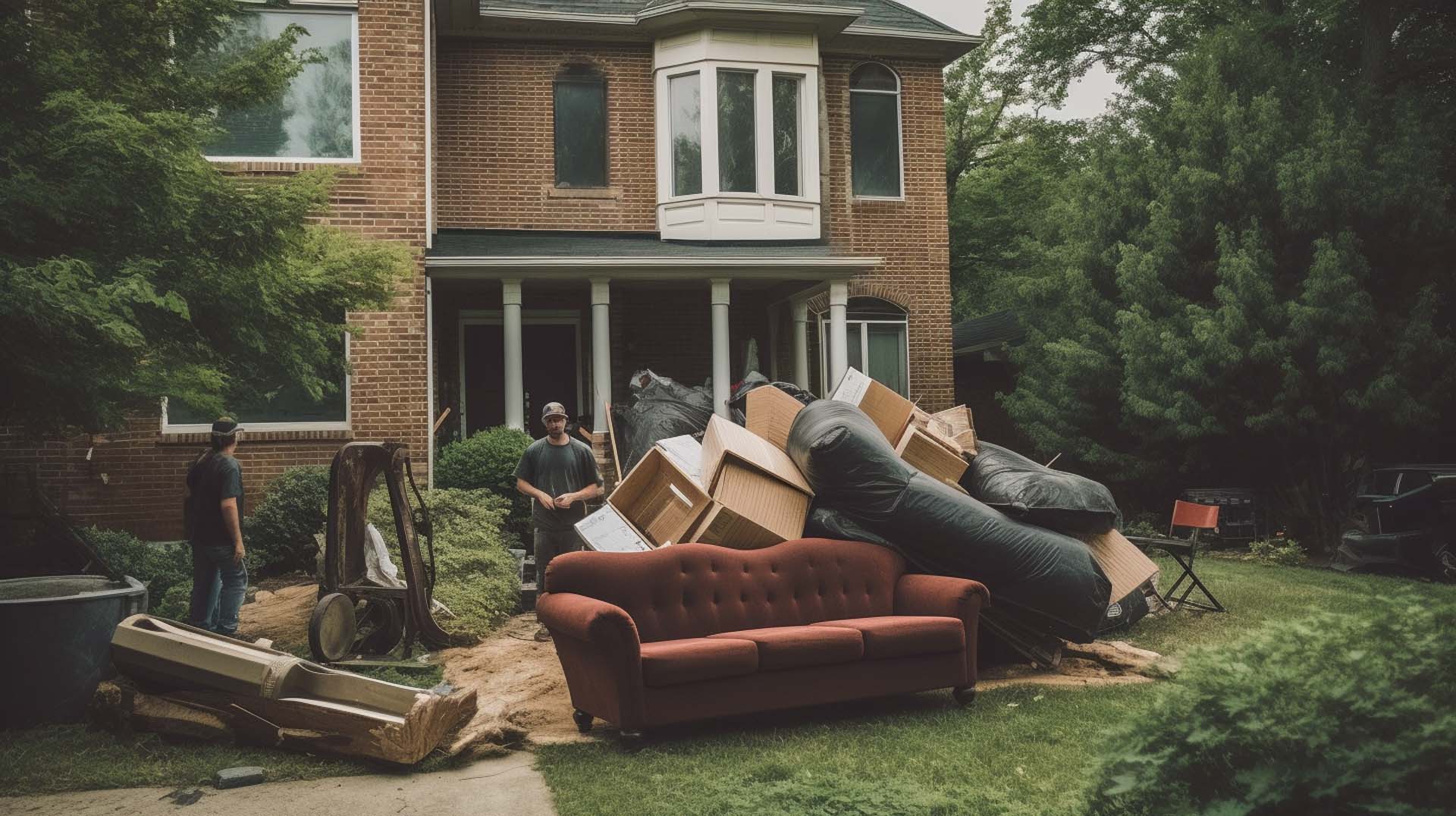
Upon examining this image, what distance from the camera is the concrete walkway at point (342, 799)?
452cm

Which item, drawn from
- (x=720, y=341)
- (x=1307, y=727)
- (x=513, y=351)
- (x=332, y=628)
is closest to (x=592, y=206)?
(x=513, y=351)

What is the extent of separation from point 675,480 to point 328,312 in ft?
8.32

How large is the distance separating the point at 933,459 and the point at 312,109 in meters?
8.18

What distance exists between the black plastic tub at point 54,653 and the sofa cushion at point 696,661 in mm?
2916

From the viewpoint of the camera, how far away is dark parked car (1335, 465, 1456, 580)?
37.9ft

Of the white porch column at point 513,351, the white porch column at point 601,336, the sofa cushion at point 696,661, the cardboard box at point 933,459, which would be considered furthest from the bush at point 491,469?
the sofa cushion at point 696,661

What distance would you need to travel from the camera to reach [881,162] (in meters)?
16.2

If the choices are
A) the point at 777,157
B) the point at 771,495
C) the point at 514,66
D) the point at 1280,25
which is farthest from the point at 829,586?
the point at 1280,25

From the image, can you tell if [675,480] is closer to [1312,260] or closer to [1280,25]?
[1312,260]

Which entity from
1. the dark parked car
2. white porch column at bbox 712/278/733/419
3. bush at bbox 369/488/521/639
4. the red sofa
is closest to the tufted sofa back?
the red sofa

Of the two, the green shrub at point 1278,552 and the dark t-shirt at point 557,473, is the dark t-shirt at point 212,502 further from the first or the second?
the green shrub at point 1278,552

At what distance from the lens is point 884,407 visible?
8.78 metres

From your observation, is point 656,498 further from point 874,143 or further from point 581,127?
point 874,143

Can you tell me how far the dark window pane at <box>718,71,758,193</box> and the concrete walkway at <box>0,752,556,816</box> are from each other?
10876 mm
